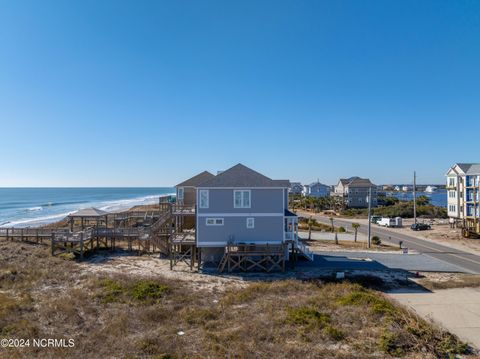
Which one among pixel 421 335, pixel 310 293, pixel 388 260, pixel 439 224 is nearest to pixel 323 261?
pixel 388 260

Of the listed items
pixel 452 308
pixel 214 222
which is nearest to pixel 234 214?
pixel 214 222

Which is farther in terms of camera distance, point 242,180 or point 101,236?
point 101,236

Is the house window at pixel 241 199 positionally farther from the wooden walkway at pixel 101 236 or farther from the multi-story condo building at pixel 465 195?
the multi-story condo building at pixel 465 195

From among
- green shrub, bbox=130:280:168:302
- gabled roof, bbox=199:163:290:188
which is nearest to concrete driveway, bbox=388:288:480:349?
gabled roof, bbox=199:163:290:188

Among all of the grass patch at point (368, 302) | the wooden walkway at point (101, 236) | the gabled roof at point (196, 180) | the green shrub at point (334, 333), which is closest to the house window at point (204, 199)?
the wooden walkway at point (101, 236)

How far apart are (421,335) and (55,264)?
2334cm

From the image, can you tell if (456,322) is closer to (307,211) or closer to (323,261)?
(323,261)

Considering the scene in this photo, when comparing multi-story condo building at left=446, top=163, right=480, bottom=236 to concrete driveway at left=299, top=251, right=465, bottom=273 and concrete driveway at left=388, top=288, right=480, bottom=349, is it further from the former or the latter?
concrete driveway at left=388, top=288, right=480, bottom=349

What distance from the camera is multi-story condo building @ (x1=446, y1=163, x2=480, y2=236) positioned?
129 feet

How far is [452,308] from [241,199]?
44.2ft

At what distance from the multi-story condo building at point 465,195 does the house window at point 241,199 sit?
31.5m

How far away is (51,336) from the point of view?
11477 mm

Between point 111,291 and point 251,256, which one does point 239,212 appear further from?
point 111,291

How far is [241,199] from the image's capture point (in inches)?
888
